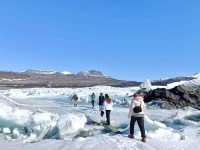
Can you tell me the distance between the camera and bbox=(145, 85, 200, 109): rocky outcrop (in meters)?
40.2

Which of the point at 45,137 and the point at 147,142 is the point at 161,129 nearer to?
the point at 147,142

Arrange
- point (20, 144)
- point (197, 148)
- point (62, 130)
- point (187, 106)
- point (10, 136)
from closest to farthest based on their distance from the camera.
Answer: point (197, 148)
point (20, 144)
point (62, 130)
point (10, 136)
point (187, 106)

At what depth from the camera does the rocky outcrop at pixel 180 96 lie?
40.2 meters

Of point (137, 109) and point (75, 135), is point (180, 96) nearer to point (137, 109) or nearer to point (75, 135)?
point (75, 135)

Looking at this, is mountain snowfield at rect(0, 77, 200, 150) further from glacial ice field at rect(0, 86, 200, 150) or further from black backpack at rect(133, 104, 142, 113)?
black backpack at rect(133, 104, 142, 113)

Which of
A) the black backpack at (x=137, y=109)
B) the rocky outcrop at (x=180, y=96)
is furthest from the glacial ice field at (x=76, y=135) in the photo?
the rocky outcrop at (x=180, y=96)

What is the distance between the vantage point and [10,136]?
19.2 metres

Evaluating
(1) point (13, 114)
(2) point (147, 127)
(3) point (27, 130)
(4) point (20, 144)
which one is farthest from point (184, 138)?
(1) point (13, 114)

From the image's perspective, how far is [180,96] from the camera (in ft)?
136

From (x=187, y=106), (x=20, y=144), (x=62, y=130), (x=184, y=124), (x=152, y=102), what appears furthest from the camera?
(x=152, y=102)

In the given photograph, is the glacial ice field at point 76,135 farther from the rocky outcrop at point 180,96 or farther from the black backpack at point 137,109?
the rocky outcrop at point 180,96

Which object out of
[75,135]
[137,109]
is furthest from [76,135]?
A: [137,109]

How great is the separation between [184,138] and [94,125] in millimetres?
5321

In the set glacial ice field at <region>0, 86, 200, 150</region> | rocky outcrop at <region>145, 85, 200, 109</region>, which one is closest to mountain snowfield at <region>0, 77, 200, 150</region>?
glacial ice field at <region>0, 86, 200, 150</region>
